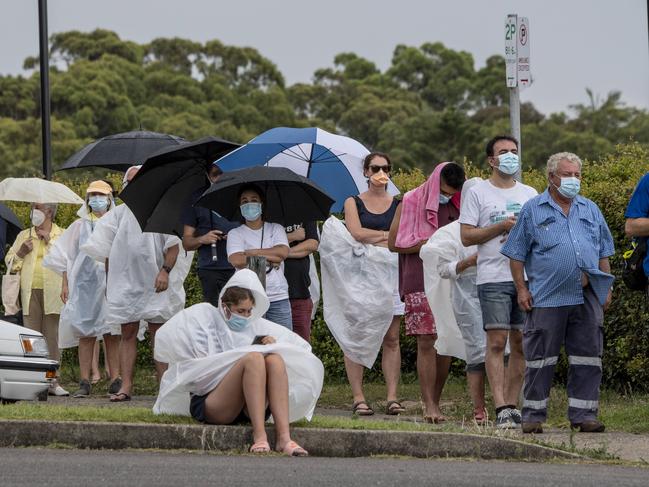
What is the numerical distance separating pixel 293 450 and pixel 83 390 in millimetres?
5231

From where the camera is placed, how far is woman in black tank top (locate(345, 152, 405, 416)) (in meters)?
12.1

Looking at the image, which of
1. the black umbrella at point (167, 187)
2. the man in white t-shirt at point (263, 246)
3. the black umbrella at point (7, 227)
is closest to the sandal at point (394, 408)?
the man in white t-shirt at point (263, 246)

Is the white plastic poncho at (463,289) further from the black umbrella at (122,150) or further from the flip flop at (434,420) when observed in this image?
the black umbrella at (122,150)

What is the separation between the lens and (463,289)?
439 inches

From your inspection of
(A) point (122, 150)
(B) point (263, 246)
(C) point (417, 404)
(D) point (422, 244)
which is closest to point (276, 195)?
(B) point (263, 246)

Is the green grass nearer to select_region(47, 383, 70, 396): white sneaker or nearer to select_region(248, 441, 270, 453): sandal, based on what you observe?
select_region(47, 383, 70, 396): white sneaker

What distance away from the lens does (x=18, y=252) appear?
1435 centimetres

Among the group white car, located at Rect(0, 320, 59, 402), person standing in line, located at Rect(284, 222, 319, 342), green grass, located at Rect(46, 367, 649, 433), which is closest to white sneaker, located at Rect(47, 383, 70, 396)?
green grass, located at Rect(46, 367, 649, 433)

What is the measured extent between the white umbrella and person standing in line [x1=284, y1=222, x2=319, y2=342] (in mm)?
3052

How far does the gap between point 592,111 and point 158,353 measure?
7111 centimetres

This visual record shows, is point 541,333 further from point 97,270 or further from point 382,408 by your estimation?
point 97,270

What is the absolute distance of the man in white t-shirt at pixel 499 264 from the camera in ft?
34.7

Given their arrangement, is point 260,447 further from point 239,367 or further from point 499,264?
point 499,264

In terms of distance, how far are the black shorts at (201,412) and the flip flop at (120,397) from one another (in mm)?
3603
